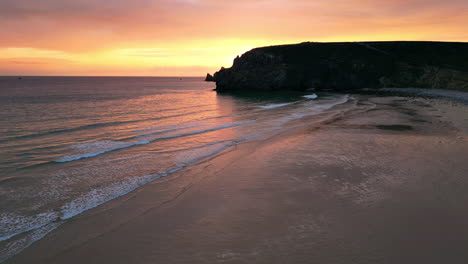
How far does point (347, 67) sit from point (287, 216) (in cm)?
7131

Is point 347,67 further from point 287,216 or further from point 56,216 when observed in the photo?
point 56,216

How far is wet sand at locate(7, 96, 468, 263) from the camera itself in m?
5.48

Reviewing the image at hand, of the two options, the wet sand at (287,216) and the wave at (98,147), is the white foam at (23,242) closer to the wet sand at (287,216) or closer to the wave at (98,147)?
the wet sand at (287,216)

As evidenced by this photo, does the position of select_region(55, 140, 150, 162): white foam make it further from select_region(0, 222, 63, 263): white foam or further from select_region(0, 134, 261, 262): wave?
select_region(0, 222, 63, 263): white foam

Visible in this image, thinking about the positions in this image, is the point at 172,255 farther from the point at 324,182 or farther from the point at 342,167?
the point at 342,167

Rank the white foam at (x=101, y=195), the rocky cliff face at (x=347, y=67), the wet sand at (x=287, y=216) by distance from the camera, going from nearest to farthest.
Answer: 1. the wet sand at (x=287, y=216)
2. the white foam at (x=101, y=195)
3. the rocky cliff face at (x=347, y=67)

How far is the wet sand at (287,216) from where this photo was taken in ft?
18.0

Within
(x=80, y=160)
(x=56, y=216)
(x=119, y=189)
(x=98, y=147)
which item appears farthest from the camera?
(x=98, y=147)

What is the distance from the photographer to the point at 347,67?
70.2 metres

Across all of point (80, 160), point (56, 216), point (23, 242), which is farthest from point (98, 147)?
point (23, 242)

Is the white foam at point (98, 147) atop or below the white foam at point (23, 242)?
atop

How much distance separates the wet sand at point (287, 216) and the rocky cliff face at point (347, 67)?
2359 inches

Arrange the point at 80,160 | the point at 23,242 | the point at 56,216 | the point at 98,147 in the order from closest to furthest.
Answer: the point at 23,242
the point at 56,216
the point at 80,160
the point at 98,147

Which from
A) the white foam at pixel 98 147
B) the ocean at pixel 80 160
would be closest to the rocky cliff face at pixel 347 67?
the ocean at pixel 80 160
